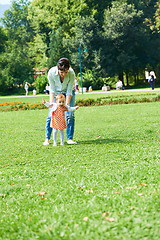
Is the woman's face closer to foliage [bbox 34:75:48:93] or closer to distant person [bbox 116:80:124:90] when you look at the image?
distant person [bbox 116:80:124:90]

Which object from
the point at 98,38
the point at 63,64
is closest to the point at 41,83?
the point at 98,38

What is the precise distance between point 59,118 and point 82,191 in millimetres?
3498

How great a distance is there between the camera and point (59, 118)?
7.96 meters

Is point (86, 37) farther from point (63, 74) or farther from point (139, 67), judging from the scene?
point (63, 74)

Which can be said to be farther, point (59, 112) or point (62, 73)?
point (59, 112)

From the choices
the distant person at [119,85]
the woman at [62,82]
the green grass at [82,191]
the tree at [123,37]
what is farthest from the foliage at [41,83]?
the woman at [62,82]

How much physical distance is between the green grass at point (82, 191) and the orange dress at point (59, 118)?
0.45m

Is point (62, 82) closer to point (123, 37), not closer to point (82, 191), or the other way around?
point (82, 191)

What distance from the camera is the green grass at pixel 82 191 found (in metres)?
3.40

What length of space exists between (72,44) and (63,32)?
4.28 metres

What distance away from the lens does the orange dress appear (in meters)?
7.95

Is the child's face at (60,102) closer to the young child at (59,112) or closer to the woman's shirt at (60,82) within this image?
the young child at (59,112)

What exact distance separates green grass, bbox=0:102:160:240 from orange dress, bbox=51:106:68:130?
1.49ft

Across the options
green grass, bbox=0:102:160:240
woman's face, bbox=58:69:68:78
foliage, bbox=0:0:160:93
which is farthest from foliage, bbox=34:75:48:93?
woman's face, bbox=58:69:68:78
